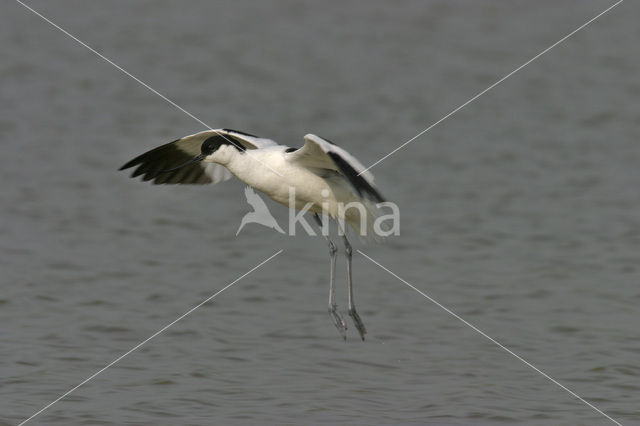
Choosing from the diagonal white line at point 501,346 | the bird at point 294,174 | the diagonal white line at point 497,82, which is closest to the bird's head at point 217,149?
the bird at point 294,174

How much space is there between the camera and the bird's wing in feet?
30.7

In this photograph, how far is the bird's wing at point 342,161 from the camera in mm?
9359

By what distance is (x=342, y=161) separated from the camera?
9.57 meters

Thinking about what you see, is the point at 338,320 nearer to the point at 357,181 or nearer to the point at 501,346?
the point at 501,346

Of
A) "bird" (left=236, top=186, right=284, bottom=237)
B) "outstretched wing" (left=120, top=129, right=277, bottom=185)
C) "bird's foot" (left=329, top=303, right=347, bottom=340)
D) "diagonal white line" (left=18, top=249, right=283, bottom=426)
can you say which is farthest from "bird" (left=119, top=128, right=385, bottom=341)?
"bird" (left=236, top=186, right=284, bottom=237)

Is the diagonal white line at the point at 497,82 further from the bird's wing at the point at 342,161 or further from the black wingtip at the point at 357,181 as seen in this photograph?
the black wingtip at the point at 357,181

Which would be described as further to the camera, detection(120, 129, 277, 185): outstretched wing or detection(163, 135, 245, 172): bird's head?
detection(120, 129, 277, 185): outstretched wing

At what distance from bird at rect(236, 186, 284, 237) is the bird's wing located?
194 inches

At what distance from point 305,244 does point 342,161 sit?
5201mm

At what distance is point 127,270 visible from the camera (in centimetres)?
1368

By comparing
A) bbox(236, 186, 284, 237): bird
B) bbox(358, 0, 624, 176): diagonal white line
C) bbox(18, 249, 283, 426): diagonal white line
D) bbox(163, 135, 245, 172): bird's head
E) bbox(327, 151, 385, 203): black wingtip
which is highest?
bbox(358, 0, 624, 176): diagonal white line

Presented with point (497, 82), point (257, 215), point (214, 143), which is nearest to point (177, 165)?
point (214, 143)

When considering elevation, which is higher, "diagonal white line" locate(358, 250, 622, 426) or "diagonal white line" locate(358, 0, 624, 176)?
"diagonal white line" locate(358, 0, 624, 176)

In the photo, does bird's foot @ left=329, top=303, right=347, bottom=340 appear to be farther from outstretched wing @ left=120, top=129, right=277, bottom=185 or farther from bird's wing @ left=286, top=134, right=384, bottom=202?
outstretched wing @ left=120, top=129, right=277, bottom=185
